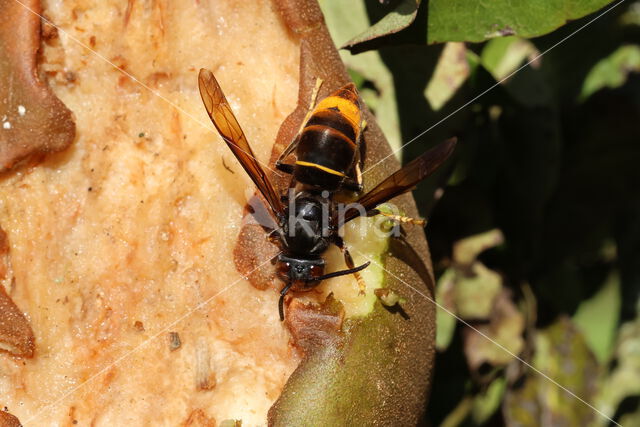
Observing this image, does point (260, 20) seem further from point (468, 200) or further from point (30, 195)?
point (468, 200)

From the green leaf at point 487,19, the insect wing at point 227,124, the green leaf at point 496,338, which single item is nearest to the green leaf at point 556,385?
the green leaf at point 496,338

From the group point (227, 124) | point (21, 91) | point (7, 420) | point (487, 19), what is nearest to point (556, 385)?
point (487, 19)

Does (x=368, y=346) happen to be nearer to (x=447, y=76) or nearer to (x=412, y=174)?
(x=412, y=174)

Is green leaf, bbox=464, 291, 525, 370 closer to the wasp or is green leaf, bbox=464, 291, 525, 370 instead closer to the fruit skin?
the fruit skin

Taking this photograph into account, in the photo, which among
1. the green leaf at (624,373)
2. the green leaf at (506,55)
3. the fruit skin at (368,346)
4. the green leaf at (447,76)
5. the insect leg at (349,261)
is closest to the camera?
the fruit skin at (368,346)

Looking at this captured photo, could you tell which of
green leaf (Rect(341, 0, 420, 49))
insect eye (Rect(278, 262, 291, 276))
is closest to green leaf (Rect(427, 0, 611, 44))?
green leaf (Rect(341, 0, 420, 49))

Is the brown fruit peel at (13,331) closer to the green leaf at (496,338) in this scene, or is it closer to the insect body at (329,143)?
the insect body at (329,143)
